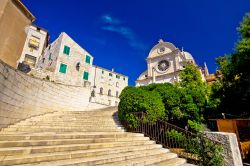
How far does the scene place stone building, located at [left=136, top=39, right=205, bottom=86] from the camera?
28.4m

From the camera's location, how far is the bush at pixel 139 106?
741 centimetres

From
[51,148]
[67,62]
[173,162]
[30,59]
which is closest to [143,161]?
[173,162]

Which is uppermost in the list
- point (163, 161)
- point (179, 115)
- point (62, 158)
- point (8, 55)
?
point (8, 55)

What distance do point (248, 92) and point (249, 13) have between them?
5811 millimetres

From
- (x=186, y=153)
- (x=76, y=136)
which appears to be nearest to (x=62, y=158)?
(x=76, y=136)

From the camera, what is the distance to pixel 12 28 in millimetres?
8023

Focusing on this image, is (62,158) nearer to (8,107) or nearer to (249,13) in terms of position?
(8,107)

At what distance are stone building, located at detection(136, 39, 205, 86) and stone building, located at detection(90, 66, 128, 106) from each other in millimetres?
5258

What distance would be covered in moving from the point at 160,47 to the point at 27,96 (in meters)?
29.2

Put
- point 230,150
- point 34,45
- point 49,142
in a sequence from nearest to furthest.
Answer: point 49,142 → point 230,150 → point 34,45

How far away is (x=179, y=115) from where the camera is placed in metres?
8.70

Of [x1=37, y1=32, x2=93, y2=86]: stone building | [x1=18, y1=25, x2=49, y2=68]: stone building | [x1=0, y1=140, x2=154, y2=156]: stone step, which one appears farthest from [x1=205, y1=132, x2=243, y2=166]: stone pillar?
[x1=18, y1=25, x2=49, y2=68]: stone building

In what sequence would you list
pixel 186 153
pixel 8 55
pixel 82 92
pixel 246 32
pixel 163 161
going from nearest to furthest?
pixel 163 161 < pixel 186 153 < pixel 8 55 < pixel 246 32 < pixel 82 92

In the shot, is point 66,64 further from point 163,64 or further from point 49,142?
point 163,64
